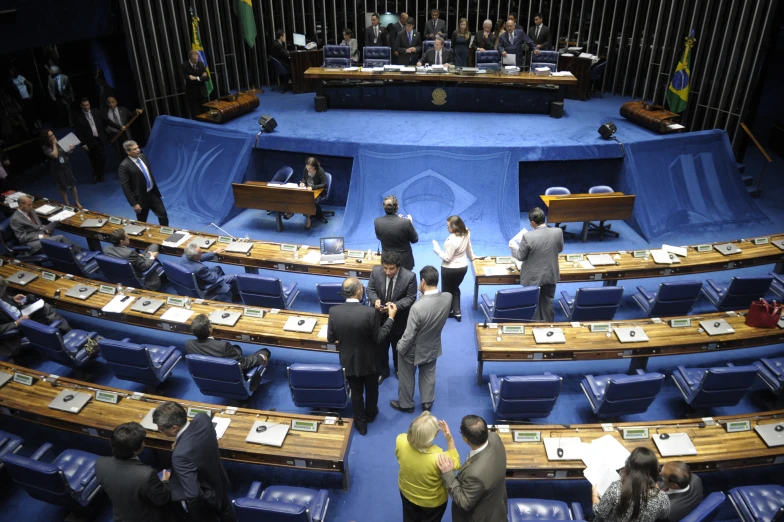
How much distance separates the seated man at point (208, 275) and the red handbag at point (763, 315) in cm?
604

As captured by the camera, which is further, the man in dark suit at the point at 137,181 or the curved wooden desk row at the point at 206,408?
the man in dark suit at the point at 137,181

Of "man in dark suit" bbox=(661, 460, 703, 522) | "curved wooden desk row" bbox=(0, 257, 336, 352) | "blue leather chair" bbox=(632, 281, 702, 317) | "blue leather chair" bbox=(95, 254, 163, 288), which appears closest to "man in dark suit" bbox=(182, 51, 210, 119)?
"blue leather chair" bbox=(95, 254, 163, 288)

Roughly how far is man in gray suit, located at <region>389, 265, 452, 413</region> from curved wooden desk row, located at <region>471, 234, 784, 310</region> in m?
1.86

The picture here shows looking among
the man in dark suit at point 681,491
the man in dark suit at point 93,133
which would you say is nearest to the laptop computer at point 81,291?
the man in dark suit at point 93,133

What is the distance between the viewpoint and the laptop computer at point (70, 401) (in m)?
4.93

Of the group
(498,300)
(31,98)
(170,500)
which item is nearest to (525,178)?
(498,300)

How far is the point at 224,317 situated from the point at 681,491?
15.0 feet

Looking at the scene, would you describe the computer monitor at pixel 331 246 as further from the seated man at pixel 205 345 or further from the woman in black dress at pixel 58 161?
the woman in black dress at pixel 58 161

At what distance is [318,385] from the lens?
5.12 metres

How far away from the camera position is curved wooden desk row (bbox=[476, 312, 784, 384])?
18.4 ft

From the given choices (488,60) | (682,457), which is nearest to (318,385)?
(682,457)

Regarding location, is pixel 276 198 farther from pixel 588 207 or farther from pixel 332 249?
pixel 588 207

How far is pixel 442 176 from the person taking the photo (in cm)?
985

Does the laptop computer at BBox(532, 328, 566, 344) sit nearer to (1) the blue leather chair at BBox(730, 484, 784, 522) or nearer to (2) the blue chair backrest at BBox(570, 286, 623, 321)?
(2) the blue chair backrest at BBox(570, 286, 623, 321)
